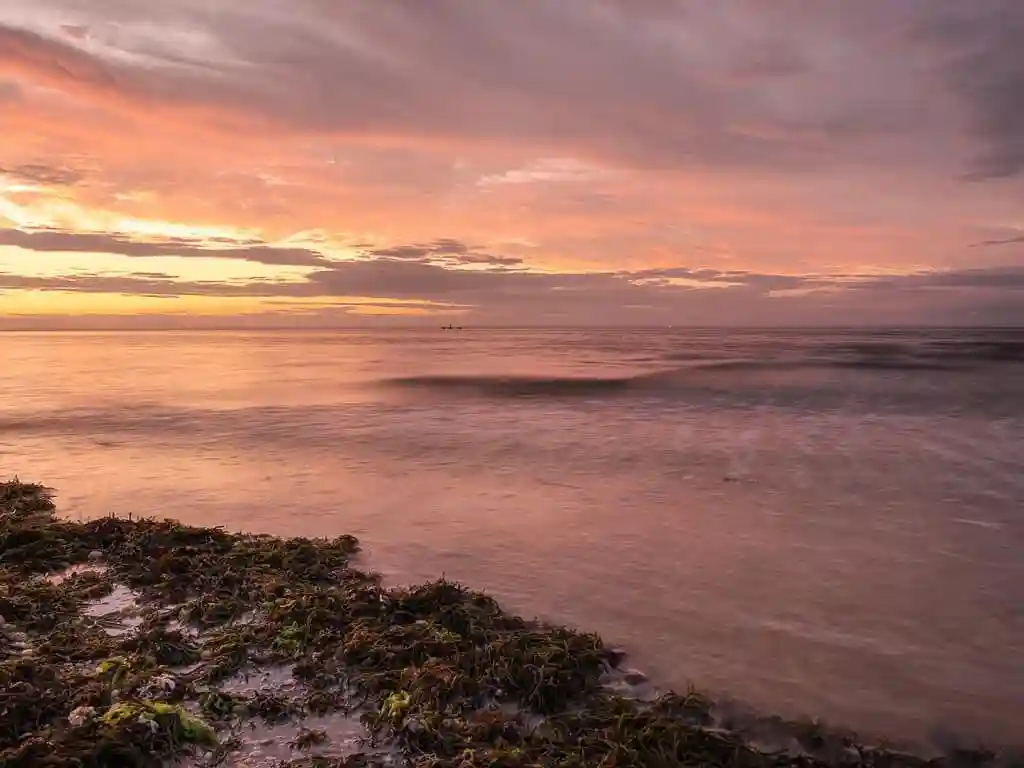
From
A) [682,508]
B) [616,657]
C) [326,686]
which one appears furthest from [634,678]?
[682,508]

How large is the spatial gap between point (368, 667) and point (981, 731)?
5.81 metres

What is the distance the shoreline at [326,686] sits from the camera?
5410 mm

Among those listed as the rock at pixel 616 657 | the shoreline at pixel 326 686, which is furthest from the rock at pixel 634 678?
the rock at pixel 616 657

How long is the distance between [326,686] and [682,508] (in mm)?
9142

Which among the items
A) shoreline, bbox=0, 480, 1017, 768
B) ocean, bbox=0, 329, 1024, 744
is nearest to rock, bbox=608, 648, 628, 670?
shoreline, bbox=0, 480, 1017, 768

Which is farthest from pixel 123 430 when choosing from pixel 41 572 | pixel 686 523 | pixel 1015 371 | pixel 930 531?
pixel 1015 371

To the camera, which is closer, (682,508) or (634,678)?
(634,678)

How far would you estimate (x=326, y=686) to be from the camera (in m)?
6.48

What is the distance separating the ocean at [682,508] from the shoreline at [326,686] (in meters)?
0.90

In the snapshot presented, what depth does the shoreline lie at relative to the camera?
17.7 feet

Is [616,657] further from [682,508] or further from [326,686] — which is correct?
[682,508]

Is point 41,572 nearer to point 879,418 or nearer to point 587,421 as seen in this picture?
point 587,421

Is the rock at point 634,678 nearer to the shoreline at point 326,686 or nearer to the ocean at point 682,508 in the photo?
the shoreline at point 326,686

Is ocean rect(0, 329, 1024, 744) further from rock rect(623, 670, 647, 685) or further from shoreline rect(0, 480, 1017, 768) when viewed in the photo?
shoreline rect(0, 480, 1017, 768)
